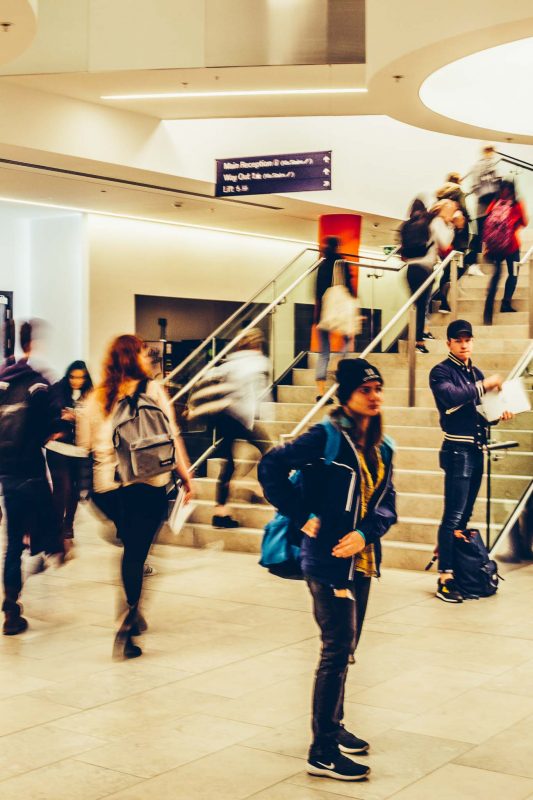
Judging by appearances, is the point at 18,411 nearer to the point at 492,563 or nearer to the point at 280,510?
the point at 280,510

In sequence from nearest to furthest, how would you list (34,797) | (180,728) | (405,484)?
(34,797) → (180,728) → (405,484)

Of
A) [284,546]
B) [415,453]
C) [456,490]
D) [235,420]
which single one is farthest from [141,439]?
[415,453]

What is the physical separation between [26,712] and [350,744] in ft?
5.51

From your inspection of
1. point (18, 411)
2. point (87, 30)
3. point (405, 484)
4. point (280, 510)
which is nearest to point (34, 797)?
point (280, 510)

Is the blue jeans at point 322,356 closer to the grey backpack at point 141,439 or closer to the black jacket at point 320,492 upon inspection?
the grey backpack at point 141,439

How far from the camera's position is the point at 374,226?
61.9 ft

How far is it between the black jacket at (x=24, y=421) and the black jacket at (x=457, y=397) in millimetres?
2823

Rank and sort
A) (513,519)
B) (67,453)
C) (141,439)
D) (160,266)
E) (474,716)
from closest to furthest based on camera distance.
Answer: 1. (474,716)
2. (141,439)
3. (513,519)
4. (67,453)
5. (160,266)

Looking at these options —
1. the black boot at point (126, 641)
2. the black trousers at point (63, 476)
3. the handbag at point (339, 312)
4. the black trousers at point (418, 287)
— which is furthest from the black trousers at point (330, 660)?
the black trousers at point (418, 287)

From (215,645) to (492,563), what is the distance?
2.60 meters

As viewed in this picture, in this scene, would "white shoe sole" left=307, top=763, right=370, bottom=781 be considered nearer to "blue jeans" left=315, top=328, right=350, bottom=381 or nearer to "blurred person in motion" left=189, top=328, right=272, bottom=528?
"blurred person in motion" left=189, top=328, right=272, bottom=528

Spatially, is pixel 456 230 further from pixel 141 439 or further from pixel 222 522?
pixel 141 439

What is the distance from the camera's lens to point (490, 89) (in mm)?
11469

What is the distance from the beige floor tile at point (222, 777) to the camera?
13.9 ft
